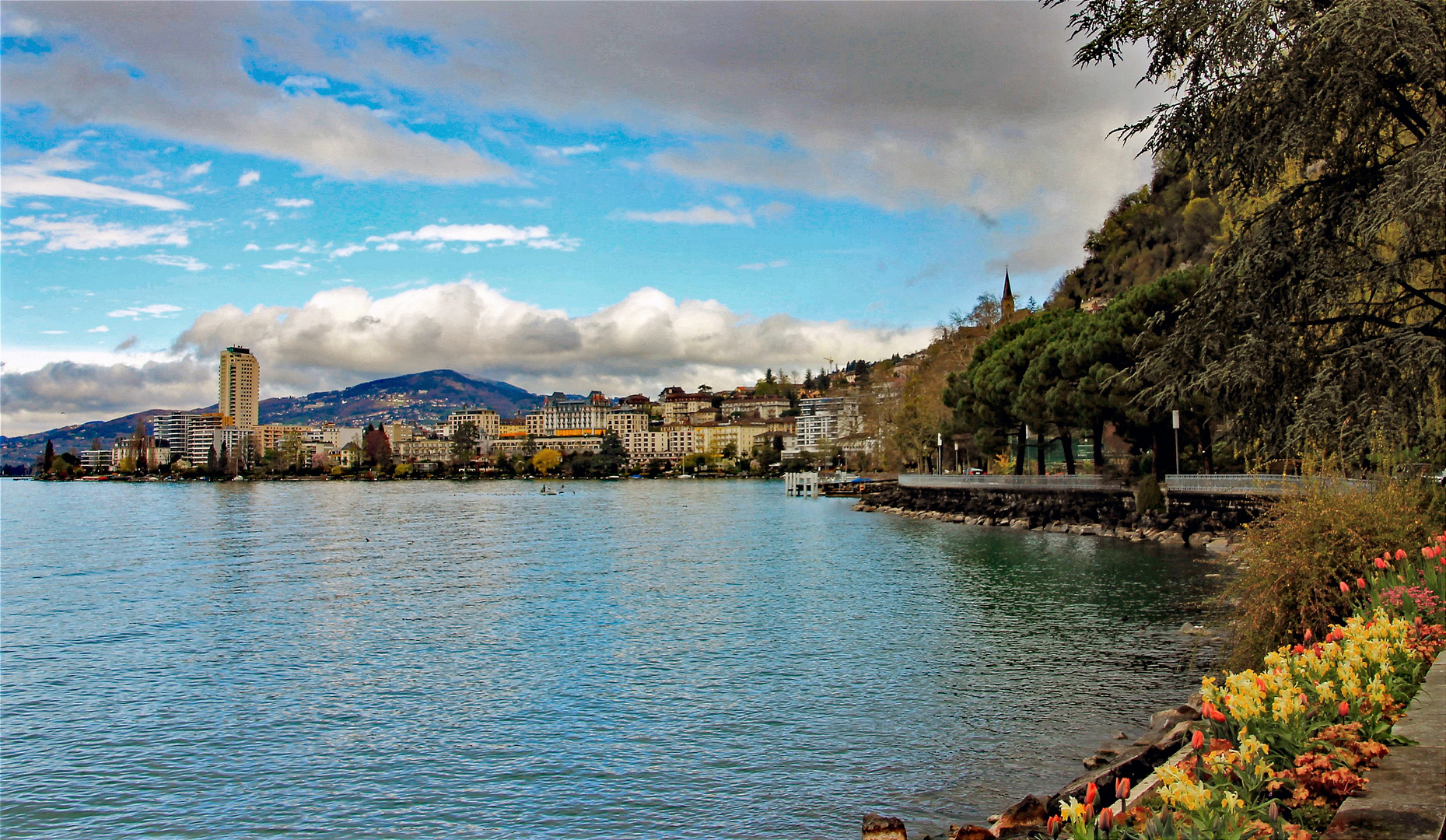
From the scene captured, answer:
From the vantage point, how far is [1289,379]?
562 inches

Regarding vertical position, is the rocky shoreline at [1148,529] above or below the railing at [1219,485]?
below

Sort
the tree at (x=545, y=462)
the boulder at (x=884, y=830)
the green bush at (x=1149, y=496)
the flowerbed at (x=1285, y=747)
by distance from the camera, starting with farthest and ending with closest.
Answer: the tree at (x=545, y=462) < the green bush at (x=1149, y=496) < the boulder at (x=884, y=830) < the flowerbed at (x=1285, y=747)

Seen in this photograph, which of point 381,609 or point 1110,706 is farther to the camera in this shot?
point 381,609

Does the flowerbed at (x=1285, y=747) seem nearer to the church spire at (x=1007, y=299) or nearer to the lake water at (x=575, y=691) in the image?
the lake water at (x=575, y=691)

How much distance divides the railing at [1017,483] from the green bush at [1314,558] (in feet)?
119

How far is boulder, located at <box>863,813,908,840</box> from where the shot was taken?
8.52m

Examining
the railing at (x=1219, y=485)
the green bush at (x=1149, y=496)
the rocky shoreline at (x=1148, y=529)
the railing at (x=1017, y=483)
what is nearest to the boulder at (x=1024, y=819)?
the railing at (x=1219, y=485)

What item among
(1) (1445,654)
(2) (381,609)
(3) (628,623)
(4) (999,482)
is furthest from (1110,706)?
(4) (999,482)

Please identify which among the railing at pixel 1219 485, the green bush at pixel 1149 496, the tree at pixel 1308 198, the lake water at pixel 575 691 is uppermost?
the tree at pixel 1308 198

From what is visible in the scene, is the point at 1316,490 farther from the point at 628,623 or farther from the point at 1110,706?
the point at 628,623

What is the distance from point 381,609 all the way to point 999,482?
4151 centimetres

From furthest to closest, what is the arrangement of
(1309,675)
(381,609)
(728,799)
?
(381,609) < (728,799) < (1309,675)

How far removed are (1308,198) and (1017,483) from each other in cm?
4318

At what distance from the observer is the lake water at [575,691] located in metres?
10.5
